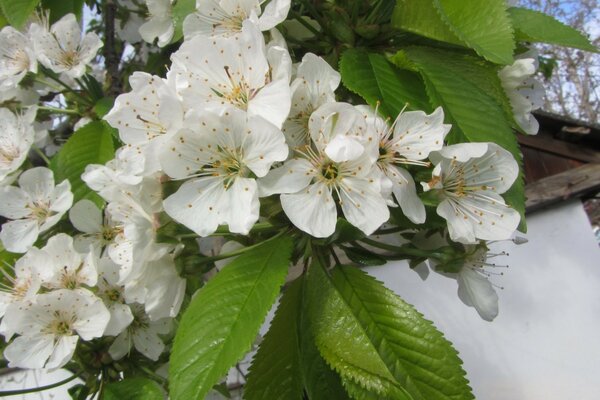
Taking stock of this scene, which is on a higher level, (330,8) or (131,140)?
(330,8)

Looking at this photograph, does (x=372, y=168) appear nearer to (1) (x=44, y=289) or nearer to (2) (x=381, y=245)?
(2) (x=381, y=245)

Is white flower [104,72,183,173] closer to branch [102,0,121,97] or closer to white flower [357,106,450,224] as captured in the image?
white flower [357,106,450,224]

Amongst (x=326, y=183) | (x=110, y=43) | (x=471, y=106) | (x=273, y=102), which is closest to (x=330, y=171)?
(x=326, y=183)

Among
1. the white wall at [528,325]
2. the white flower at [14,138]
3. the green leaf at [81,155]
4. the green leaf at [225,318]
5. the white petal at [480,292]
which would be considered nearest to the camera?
the green leaf at [225,318]

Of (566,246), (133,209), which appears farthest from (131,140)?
(566,246)

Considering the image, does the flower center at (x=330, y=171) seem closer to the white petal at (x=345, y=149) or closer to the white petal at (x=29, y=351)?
the white petal at (x=345, y=149)

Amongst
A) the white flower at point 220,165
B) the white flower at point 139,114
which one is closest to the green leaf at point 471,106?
the white flower at point 220,165
